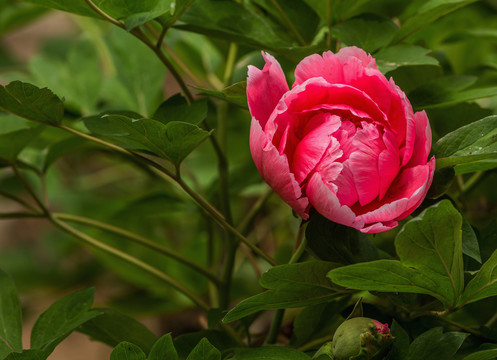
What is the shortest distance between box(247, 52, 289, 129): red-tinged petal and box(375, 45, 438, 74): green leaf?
0.31 ft

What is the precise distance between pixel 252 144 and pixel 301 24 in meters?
0.17

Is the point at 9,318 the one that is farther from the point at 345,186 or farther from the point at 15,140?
the point at 345,186

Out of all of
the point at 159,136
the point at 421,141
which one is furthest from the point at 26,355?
the point at 421,141

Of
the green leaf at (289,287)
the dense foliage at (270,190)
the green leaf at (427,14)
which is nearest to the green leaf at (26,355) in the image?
the dense foliage at (270,190)

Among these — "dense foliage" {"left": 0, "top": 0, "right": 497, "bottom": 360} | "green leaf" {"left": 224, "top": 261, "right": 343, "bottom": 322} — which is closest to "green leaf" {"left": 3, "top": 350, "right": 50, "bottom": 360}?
"dense foliage" {"left": 0, "top": 0, "right": 497, "bottom": 360}

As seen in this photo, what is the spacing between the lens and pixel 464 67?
72cm

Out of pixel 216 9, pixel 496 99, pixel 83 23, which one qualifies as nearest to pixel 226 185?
pixel 216 9

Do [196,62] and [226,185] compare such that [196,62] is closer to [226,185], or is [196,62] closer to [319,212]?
[226,185]

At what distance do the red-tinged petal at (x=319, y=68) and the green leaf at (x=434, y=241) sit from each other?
0.34 ft

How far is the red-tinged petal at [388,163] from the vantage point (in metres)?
0.34

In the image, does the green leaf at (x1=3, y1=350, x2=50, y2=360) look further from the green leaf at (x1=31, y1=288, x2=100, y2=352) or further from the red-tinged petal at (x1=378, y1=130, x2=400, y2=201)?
the red-tinged petal at (x1=378, y1=130, x2=400, y2=201)

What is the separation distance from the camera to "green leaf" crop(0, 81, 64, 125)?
0.39 metres

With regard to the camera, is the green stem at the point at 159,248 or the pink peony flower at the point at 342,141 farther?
the green stem at the point at 159,248

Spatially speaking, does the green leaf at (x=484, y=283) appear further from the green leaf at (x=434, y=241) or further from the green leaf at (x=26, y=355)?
the green leaf at (x=26, y=355)
